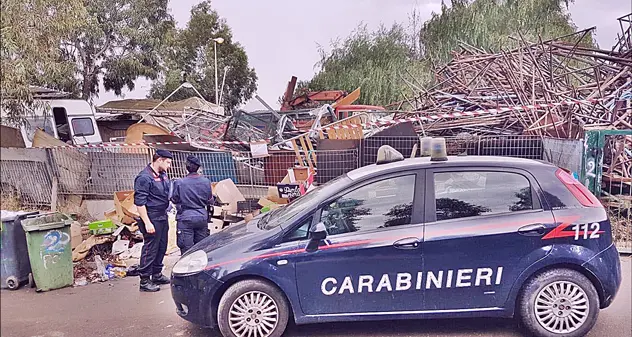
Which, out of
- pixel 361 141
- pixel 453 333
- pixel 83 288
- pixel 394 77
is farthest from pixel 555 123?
pixel 394 77

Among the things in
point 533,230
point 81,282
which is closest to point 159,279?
point 81,282

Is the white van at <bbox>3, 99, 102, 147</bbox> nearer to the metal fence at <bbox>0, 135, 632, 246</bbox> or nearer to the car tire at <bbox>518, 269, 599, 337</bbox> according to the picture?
the metal fence at <bbox>0, 135, 632, 246</bbox>

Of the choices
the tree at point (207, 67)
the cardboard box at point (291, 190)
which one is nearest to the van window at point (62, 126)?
the tree at point (207, 67)

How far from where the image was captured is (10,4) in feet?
12.6

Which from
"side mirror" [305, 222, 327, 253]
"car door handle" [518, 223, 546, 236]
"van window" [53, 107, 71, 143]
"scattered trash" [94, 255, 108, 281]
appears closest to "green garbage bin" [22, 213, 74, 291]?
"scattered trash" [94, 255, 108, 281]

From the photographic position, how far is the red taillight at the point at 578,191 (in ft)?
12.6

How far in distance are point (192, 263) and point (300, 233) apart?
2.95 feet

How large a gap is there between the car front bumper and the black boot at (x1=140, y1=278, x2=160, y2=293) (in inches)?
64.2

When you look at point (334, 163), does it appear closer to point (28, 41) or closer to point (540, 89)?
point (540, 89)

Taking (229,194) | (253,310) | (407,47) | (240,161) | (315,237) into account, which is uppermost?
(407,47)

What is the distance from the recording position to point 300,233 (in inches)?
152

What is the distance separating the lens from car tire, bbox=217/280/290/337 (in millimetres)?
3846

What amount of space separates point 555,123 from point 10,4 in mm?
7397

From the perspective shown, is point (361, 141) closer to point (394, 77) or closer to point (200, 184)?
point (200, 184)
